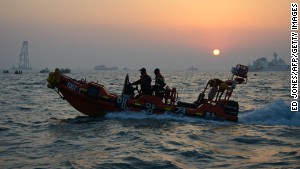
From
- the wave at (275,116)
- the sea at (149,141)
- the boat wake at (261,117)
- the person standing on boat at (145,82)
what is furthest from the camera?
the person standing on boat at (145,82)

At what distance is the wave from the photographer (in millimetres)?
13117

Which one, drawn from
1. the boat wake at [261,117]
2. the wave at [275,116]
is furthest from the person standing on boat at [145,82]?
the wave at [275,116]

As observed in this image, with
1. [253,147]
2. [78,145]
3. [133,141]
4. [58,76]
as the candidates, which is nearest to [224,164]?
[253,147]

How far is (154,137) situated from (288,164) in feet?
12.6

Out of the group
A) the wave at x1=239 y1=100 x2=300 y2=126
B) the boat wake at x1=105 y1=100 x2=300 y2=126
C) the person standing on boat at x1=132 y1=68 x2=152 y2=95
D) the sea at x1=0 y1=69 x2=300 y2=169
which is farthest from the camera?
the person standing on boat at x1=132 y1=68 x2=152 y2=95

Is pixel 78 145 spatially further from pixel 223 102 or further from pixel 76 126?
pixel 223 102

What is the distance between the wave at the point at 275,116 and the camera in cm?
1312

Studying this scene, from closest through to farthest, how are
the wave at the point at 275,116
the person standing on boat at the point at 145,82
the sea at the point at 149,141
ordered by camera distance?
1. the sea at the point at 149,141
2. the wave at the point at 275,116
3. the person standing on boat at the point at 145,82

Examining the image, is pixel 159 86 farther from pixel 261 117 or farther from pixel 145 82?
pixel 261 117

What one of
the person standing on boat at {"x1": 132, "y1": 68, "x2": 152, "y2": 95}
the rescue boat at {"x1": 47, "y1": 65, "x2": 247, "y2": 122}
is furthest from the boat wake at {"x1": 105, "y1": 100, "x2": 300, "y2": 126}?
the person standing on boat at {"x1": 132, "y1": 68, "x2": 152, "y2": 95}

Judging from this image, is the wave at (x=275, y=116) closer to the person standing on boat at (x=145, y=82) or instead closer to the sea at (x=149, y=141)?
the sea at (x=149, y=141)

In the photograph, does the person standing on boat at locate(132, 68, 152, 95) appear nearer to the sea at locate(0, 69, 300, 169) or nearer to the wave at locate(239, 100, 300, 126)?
the sea at locate(0, 69, 300, 169)

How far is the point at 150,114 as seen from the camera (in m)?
13.0

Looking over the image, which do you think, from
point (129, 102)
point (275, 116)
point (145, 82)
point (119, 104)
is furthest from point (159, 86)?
point (275, 116)
